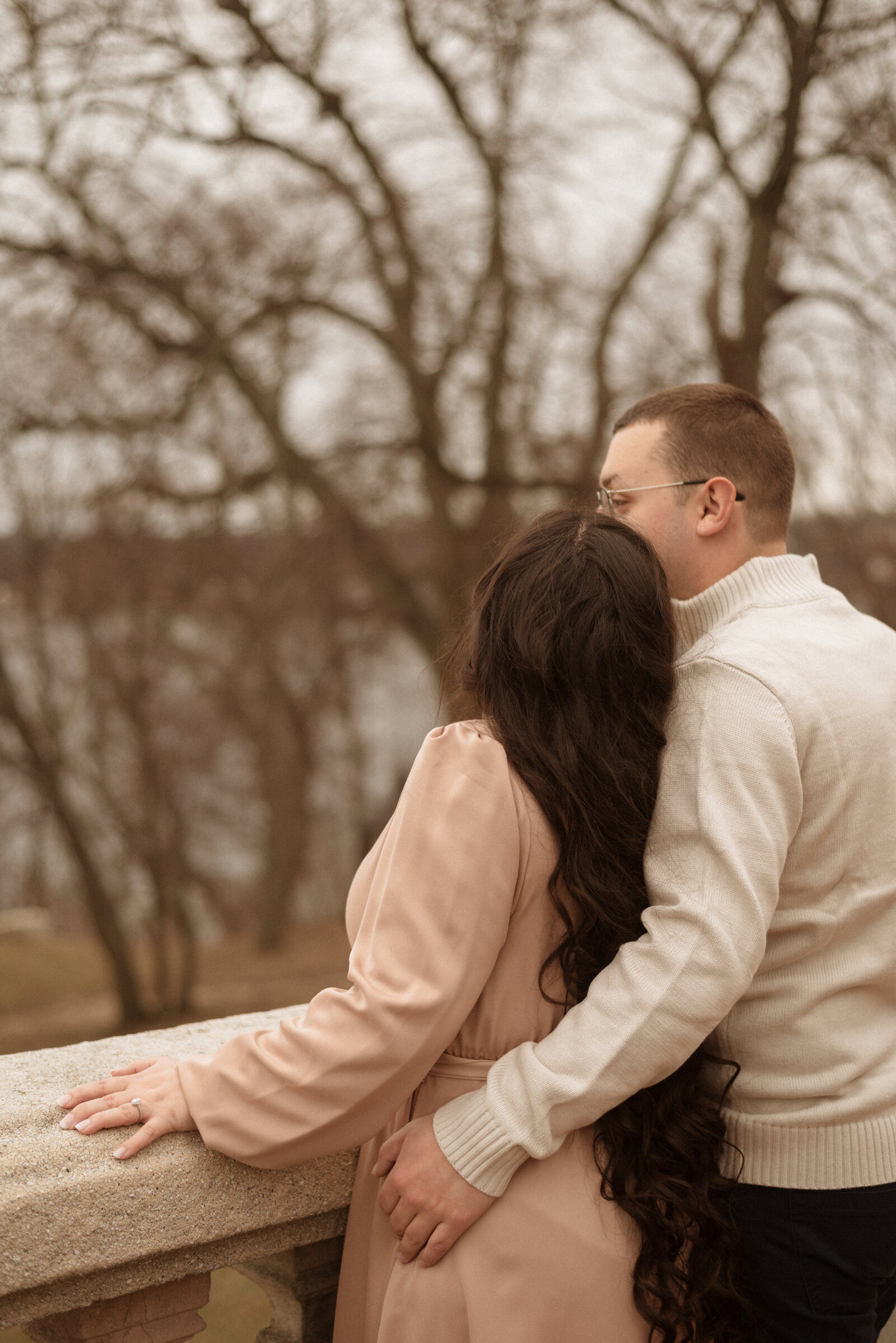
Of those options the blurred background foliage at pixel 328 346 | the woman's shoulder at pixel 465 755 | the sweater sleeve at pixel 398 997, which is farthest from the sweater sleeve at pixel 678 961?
the blurred background foliage at pixel 328 346

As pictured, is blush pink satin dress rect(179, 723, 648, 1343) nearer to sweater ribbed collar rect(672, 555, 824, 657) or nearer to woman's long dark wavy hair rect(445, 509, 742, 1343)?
woman's long dark wavy hair rect(445, 509, 742, 1343)

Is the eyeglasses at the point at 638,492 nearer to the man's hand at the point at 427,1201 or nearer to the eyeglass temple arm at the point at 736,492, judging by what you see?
the eyeglass temple arm at the point at 736,492

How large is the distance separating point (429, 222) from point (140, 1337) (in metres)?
6.59

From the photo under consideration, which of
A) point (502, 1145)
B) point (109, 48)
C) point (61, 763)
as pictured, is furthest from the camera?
point (61, 763)

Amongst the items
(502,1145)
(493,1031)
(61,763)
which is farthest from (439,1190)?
(61,763)

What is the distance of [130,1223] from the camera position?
1450 millimetres

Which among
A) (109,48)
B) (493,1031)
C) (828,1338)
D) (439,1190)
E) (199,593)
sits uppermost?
(109,48)

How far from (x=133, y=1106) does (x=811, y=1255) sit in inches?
38.1

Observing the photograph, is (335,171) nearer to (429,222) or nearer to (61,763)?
(429,222)

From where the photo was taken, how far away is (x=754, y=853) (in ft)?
5.04

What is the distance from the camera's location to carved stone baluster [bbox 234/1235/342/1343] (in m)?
1.80

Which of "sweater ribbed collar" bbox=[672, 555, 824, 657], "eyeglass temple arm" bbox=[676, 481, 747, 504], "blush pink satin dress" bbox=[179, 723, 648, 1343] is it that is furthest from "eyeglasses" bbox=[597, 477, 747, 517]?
"blush pink satin dress" bbox=[179, 723, 648, 1343]

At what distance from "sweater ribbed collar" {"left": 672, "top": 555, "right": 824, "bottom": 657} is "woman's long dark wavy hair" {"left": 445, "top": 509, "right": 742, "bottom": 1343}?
25cm

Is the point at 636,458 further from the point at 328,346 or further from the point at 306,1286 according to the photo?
the point at 328,346
